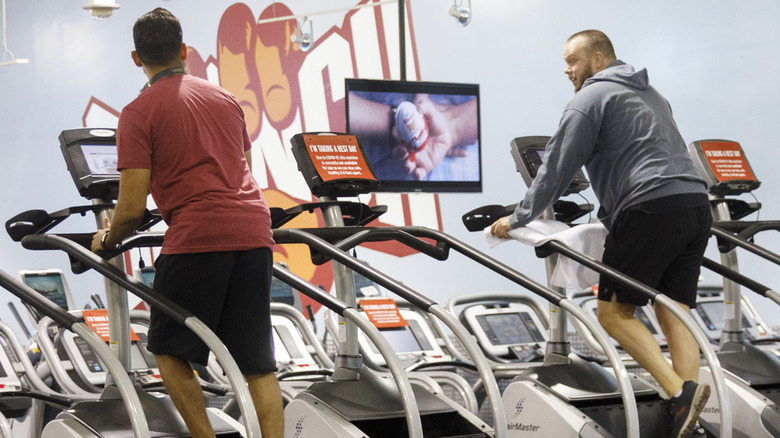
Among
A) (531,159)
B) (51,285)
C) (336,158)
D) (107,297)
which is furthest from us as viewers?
(51,285)

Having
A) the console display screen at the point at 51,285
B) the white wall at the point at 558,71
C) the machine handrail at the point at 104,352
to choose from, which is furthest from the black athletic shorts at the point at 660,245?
the console display screen at the point at 51,285

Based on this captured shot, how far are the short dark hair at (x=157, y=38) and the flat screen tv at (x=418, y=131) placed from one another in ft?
5.78

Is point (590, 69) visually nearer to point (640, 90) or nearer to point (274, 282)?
point (640, 90)

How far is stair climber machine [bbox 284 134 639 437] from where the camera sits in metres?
3.17

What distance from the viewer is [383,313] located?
5.23 meters

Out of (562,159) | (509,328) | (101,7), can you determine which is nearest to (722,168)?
(509,328)

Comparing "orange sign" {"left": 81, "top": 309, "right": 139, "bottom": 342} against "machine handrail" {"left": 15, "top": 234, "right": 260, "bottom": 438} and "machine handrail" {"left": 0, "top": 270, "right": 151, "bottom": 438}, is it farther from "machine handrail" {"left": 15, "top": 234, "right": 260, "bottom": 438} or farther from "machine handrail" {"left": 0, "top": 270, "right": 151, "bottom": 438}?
"machine handrail" {"left": 0, "top": 270, "right": 151, "bottom": 438}

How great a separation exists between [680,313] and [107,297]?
1980 mm

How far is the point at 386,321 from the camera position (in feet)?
17.2

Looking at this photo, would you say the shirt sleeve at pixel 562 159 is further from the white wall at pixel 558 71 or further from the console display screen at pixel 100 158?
the white wall at pixel 558 71

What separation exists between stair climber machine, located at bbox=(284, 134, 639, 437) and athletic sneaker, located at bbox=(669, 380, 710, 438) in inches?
8.2

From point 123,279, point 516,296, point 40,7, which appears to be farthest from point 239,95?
point 123,279

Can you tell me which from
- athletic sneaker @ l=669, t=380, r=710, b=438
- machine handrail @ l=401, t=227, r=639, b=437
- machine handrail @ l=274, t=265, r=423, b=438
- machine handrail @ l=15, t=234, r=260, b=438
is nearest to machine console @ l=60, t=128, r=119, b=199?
machine handrail @ l=15, t=234, r=260, b=438

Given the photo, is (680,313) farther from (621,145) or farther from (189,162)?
(189,162)
